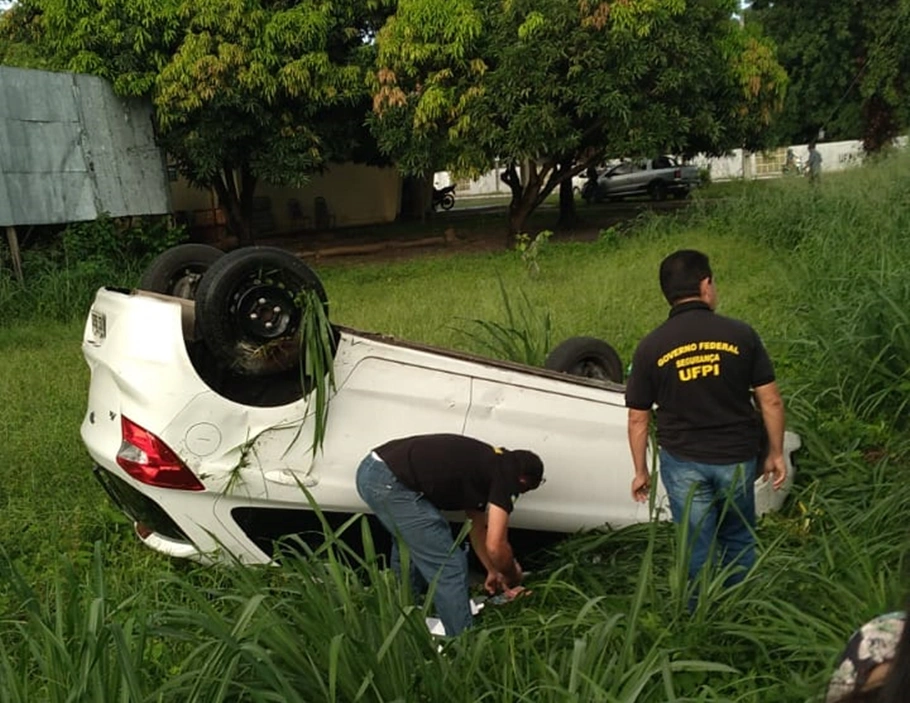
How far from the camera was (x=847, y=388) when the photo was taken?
204 inches

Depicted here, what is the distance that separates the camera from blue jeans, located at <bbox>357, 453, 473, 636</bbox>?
3.18 metres

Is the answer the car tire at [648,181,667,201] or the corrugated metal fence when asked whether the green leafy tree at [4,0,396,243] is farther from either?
the car tire at [648,181,667,201]

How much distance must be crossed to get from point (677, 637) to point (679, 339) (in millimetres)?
1103

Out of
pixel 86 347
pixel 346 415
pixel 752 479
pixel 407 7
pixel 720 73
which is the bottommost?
pixel 752 479

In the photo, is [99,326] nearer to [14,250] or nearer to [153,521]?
[153,521]

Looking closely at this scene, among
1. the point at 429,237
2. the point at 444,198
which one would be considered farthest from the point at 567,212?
the point at 444,198

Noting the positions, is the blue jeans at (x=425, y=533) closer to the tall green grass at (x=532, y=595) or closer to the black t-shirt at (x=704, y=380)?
the tall green grass at (x=532, y=595)

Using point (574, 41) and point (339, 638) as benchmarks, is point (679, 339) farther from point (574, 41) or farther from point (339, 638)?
point (574, 41)

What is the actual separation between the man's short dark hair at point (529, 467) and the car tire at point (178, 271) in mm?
1651

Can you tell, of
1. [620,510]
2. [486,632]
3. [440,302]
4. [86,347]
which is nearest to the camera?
[486,632]

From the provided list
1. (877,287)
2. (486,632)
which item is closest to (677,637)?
(486,632)

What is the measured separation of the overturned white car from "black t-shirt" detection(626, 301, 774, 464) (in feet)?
1.62

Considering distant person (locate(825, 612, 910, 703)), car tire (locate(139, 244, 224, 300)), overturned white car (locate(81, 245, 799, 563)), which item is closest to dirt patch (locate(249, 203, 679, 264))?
car tire (locate(139, 244, 224, 300))

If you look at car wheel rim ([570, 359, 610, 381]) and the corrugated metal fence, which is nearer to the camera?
car wheel rim ([570, 359, 610, 381])
